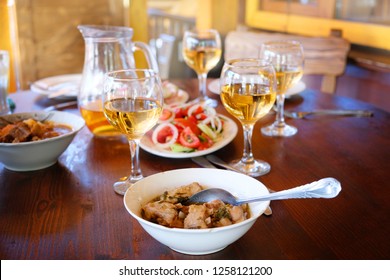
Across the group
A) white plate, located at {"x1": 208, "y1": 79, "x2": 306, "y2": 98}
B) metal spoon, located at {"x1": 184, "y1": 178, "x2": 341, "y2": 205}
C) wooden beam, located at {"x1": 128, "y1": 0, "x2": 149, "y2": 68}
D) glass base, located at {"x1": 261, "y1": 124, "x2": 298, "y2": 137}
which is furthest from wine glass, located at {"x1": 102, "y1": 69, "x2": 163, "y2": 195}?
wooden beam, located at {"x1": 128, "y1": 0, "x2": 149, "y2": 68}

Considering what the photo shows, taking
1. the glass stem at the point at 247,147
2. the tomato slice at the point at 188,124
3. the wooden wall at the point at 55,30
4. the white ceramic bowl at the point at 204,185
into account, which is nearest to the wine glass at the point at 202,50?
the tomato slice at the point at 188,124

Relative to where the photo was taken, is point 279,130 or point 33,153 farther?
point 279,130

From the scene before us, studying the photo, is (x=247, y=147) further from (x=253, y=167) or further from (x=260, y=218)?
(x=260, y=218)

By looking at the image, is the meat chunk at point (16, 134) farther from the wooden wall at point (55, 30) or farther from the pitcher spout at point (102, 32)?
the wooden wall at point (55, 30)

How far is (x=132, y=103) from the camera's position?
1001 millimetres

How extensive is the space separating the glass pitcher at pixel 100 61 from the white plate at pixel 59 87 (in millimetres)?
328

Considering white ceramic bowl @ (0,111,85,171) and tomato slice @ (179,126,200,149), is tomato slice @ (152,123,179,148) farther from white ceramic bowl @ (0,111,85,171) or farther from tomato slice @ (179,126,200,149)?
white ceramic bowl @ (0,111,85,171)

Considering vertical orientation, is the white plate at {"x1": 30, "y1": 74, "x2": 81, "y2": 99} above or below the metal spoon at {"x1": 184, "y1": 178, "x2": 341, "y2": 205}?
below

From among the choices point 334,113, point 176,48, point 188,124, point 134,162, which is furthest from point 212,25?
point 134,162

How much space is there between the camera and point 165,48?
13.9 ft

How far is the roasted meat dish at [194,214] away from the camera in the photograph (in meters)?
0.74

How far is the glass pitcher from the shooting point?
1302mm

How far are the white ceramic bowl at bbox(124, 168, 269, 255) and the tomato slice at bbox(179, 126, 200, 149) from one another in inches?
10.3

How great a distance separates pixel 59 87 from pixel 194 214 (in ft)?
3.80
